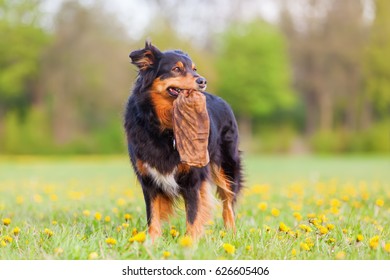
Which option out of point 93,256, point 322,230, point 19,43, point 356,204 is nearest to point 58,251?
point 93,256

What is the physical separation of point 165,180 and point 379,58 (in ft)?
120

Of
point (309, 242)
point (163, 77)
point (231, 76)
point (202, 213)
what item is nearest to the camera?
point (309, 242)

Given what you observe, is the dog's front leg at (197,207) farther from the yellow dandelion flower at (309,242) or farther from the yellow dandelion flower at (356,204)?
the yellow dandelion flower at (356,204)

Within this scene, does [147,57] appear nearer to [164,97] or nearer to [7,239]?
[164,97]

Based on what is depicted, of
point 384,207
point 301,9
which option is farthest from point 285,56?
point 384,207

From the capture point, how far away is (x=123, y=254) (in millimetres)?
3729

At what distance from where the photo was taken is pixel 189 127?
4.56 m

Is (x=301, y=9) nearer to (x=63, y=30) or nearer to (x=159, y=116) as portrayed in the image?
(x=63, y=30)

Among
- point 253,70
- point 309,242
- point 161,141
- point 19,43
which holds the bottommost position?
point 253,70

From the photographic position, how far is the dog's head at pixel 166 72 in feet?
15.2

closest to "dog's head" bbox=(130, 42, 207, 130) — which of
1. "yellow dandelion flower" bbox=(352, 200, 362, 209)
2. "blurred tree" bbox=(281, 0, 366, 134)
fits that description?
"yellow dandelion flower" bbox=(352, 200, 362, 209)

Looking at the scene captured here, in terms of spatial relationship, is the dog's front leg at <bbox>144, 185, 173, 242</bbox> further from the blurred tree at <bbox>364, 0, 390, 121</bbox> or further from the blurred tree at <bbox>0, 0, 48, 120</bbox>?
the blurred tree at <bbox>364, 0, 390, 121</bbox>
